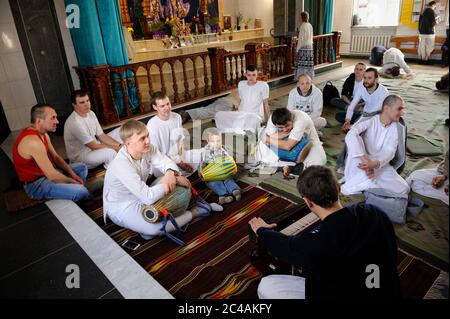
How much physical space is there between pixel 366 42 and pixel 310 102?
801cm

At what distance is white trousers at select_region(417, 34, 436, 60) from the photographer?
8.69 meters

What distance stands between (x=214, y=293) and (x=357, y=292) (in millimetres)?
951

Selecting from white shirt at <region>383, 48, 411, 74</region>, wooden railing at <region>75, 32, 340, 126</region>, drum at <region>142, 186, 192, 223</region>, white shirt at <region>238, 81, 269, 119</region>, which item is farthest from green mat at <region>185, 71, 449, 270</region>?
wooden railing at <region>75, 32, 340, 126</region>

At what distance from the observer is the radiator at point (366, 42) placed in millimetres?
10242

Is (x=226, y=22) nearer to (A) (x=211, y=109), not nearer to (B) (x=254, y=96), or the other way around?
(A) (x=211, y=109)

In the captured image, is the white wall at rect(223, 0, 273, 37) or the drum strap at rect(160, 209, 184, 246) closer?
the drum strap at rect(160, 209, 184, 246)

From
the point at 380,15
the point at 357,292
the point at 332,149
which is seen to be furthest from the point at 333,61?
the point at 357,292

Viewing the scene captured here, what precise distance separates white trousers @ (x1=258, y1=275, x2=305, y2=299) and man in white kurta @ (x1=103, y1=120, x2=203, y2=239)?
105cm

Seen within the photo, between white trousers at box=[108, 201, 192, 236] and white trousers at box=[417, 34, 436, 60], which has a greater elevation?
white trousers at box=[417, 34, 436, 60]

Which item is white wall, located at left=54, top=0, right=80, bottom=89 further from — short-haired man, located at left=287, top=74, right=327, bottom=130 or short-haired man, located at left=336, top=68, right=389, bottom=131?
short-haired man, located at left=336, top=68, right=389, bottom=131

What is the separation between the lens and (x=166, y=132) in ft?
11.4

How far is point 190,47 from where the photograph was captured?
9.09 m

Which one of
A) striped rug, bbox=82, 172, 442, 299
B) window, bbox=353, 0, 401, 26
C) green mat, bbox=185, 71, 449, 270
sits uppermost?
window, bbox=353, 0, 401, 26

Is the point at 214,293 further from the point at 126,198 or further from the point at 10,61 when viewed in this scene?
the point at 10,61
